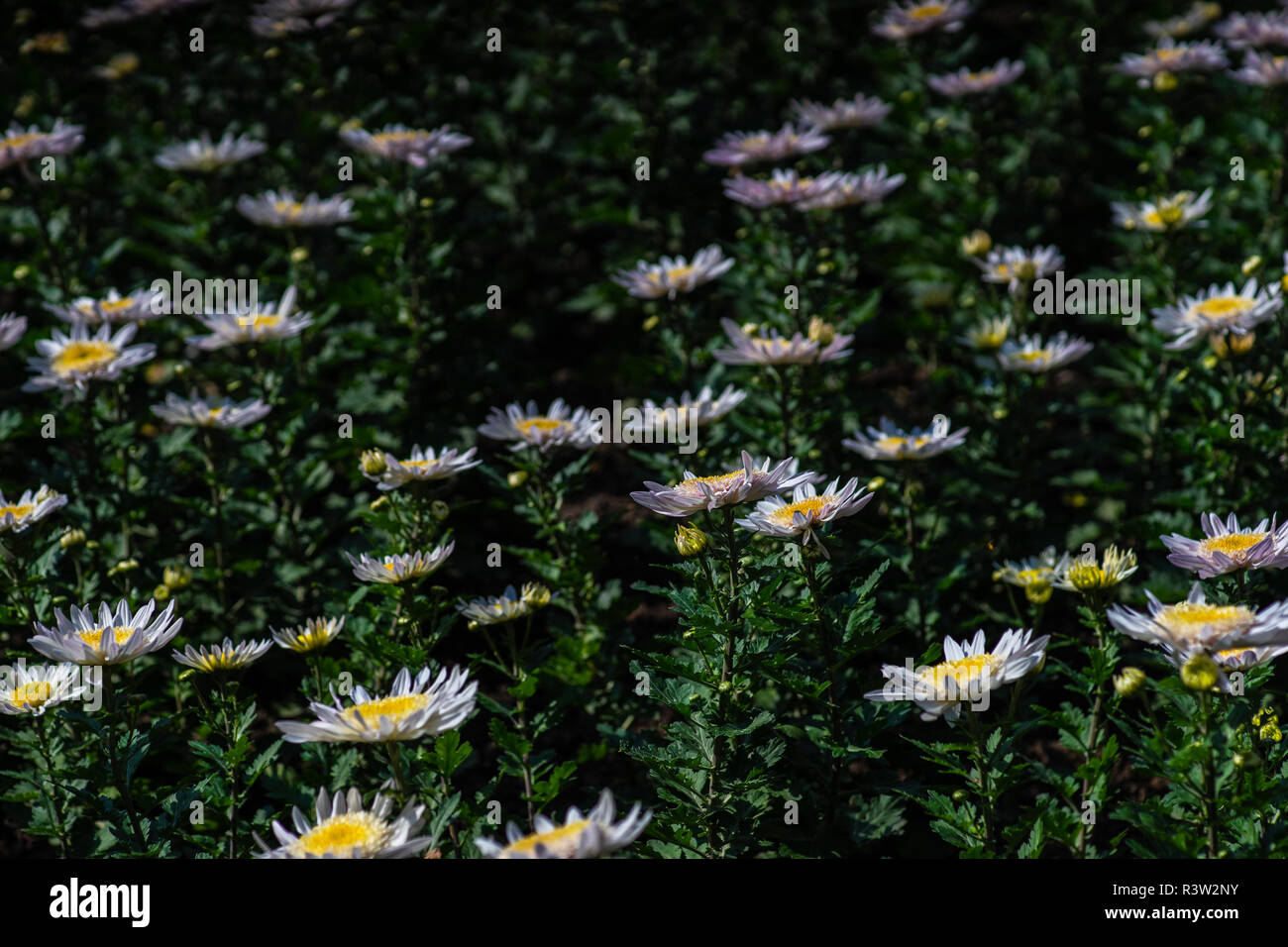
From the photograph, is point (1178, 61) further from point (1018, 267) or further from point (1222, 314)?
point (1222, 314)

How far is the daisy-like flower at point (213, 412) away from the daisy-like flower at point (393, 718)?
68.4 inches

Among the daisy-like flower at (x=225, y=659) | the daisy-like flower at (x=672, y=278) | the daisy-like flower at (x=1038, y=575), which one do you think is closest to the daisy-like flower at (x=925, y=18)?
the daisy-like flower at (x=672, y=278)

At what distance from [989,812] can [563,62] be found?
539 cm

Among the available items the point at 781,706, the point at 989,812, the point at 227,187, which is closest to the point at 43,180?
the point at 227,187

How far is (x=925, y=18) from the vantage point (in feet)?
21.0

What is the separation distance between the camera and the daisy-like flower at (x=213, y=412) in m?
4.12

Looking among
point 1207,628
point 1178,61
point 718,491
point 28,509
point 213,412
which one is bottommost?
point 1207,628

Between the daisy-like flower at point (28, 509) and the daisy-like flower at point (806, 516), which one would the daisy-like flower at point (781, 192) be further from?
the daisy-like flower at point (28, 509)

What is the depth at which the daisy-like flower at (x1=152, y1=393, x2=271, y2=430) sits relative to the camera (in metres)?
4.12

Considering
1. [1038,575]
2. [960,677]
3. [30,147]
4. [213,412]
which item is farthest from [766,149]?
[960,677]

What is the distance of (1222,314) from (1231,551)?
1465 millimetres

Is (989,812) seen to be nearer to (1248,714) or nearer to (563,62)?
(1248,714)

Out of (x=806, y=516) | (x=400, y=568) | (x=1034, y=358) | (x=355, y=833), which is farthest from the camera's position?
(x=1034, y=358)

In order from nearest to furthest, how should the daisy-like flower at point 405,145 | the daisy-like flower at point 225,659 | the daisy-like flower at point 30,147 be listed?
1. the daisy-like flower at point 225,659
2. the daisy-like flower at point 30,147
3. the daisy-like flower at point 405,145
